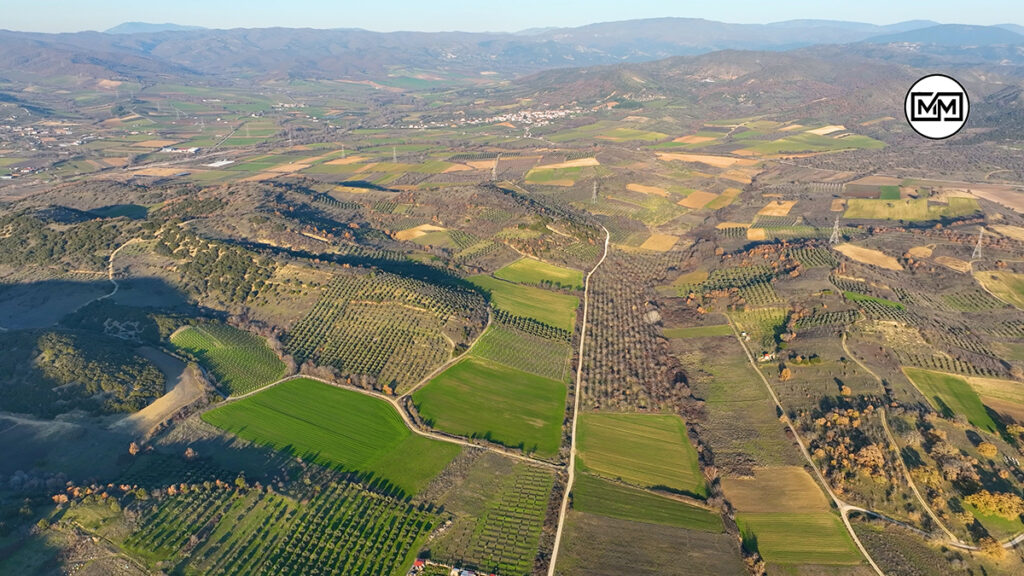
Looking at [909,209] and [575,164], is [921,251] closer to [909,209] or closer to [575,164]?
[909,209]

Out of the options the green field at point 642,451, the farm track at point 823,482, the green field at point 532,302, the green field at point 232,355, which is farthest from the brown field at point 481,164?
the green field at point 642,451

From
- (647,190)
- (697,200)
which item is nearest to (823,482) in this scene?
(697,200)

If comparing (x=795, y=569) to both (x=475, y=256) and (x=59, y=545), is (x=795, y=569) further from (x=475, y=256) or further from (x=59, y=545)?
(x=475, y=256)

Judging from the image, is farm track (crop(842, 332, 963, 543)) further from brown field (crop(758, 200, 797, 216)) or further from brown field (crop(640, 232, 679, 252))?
brown field (crop(758, 200, 797, 216))

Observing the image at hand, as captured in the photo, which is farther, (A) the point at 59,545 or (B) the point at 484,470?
(B) the point at 484,470

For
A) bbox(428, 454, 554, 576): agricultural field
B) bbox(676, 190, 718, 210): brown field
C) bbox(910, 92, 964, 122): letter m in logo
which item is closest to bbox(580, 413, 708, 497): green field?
bbox(428, 454, 554, 576): agricultural field

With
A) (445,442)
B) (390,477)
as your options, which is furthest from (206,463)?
(445,442)

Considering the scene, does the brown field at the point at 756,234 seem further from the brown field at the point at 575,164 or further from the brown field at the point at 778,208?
the brown field at the point at 575,164
